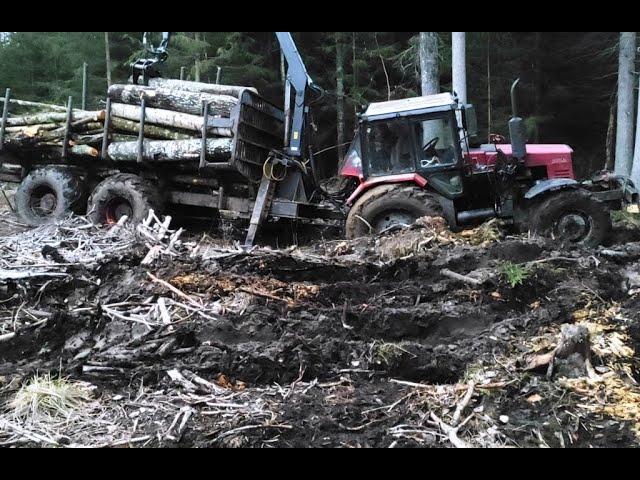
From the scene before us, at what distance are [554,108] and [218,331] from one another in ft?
58.7

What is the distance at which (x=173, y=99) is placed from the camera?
9.42 meters

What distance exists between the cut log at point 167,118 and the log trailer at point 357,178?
0.43 ft

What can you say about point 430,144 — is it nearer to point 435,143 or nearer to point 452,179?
point 435,143

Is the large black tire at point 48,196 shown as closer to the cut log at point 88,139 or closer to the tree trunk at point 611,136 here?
the cut log at point 88,139

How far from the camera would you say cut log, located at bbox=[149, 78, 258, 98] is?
30.5 ft

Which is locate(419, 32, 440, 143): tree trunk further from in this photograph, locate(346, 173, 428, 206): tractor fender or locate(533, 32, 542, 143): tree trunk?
locate(533, 32, 542, 143): tree trunk

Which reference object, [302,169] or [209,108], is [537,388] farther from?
[209,108]

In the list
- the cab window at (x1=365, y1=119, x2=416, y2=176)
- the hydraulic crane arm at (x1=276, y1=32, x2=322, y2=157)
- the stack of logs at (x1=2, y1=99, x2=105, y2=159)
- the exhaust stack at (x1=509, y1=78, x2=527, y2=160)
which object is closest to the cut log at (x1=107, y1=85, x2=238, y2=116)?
the stack of logs at (x1=2, y1=99, x2=105, y2=159)

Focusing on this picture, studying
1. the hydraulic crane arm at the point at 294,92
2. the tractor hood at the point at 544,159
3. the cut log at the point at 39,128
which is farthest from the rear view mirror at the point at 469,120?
the cut log at the point at 39,128

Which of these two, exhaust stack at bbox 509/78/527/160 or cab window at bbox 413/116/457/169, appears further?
cab window at bbox 413/116/457/169

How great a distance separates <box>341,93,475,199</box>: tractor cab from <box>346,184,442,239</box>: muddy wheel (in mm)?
230

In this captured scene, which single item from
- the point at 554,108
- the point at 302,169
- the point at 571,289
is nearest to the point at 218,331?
the point at 571,289
